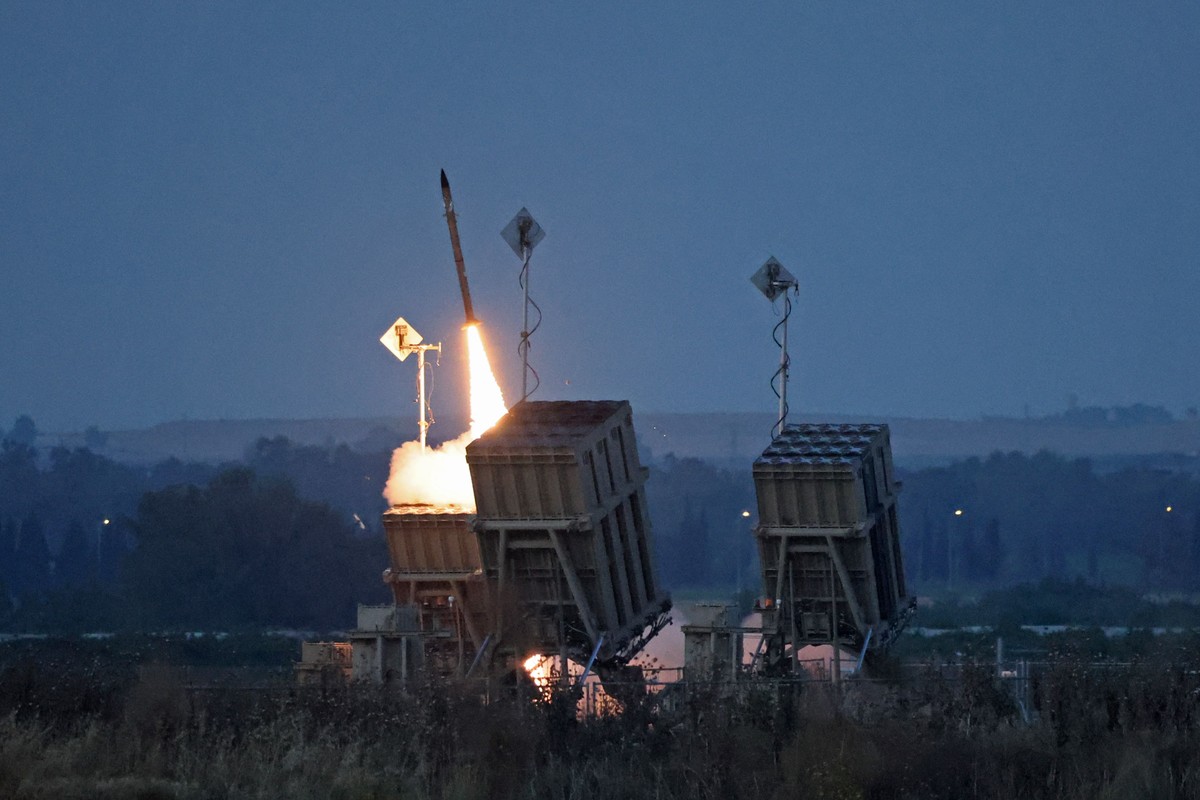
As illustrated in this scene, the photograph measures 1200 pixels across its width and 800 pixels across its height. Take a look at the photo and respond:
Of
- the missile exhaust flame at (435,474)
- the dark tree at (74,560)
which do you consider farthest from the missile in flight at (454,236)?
the dark tree at (74,560)

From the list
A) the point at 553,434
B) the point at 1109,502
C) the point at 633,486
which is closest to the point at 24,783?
the point at 553,434

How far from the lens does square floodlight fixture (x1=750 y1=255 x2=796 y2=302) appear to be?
3847 centimetres

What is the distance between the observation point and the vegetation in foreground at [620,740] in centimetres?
2406

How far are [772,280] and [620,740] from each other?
13991 mm

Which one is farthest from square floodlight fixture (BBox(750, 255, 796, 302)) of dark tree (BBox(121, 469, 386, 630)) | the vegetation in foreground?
dark tree (BBox(121, 469, 386, 630))

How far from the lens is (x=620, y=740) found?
26.4 m

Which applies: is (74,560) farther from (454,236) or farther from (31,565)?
(454,236)

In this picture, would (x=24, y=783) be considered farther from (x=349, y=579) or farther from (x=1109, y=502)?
(x=1109, y=502)

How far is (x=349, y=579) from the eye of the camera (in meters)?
85.0

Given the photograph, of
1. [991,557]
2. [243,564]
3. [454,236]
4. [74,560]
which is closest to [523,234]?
[454,236]

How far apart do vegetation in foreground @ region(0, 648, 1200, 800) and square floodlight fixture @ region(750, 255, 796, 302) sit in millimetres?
11049

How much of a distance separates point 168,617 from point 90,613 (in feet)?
11.1

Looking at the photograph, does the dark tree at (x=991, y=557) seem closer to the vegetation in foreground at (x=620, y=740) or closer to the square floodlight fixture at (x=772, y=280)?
the square floodlight fixture at (x=772, y=280)

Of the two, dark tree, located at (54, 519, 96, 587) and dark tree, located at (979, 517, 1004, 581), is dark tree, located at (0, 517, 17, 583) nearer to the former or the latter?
dark tree, located at (54, 519, 96, 587)
